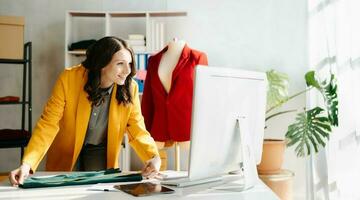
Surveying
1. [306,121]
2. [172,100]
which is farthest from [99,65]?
[306,121]

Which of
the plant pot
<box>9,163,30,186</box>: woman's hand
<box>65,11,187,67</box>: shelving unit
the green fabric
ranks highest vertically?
<box>65,11,187,67</box>: shelving unit

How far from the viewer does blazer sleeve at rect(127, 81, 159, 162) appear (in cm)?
207

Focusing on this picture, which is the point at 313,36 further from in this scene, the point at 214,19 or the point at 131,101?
the point at 131,101

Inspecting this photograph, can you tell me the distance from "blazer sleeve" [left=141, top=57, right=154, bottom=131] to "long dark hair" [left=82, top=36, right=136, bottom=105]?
53.9 inches

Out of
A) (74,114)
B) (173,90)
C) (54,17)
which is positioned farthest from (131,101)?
(54,17)

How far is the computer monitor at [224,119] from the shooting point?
4.63ft

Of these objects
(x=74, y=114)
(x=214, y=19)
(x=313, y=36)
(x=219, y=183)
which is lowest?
(x=219, y=183)

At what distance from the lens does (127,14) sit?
3.91m

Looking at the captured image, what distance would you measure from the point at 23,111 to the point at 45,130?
2082mm

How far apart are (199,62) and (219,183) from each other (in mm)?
1971

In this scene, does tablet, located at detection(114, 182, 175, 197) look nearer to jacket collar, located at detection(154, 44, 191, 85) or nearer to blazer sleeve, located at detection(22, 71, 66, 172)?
blazer sleeve, located at detection(22, 71, 66, 172)

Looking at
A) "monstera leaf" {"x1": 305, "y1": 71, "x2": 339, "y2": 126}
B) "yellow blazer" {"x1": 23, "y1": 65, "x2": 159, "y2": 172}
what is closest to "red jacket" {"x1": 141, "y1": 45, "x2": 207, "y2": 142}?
"monstera leaf" {"x1": 305, "y1": 71, "x2": 339, "y2": 126}

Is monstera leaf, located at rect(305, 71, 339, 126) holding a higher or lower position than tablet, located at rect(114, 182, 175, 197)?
higher

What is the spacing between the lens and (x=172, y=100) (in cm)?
339
